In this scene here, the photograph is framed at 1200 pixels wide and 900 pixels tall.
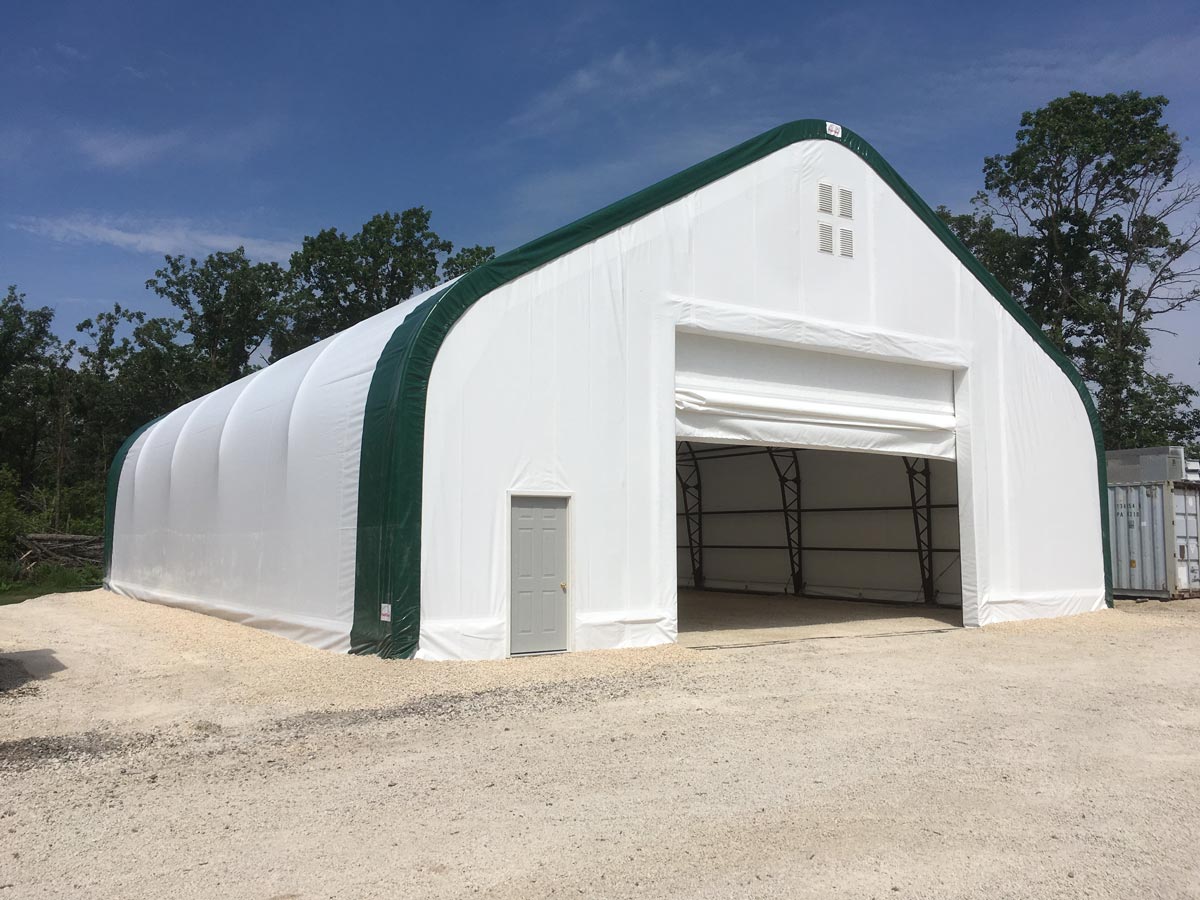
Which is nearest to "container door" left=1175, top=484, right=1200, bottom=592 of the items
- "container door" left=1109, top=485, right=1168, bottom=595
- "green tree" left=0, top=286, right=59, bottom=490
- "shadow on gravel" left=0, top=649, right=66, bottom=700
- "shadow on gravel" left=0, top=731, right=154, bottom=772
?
"container door" left=1109, top=485, right=1168, bottom=595

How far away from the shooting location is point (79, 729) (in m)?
8.99

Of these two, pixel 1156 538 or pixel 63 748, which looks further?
pixel 1156 538

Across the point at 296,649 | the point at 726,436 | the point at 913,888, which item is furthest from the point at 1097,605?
the point at 913,888

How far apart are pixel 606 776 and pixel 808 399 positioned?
32.2ft

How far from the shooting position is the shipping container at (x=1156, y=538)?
20594 mm

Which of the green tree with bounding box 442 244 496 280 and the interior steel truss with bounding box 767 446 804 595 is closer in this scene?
the interior steel truss with bounding box 767 446 804 595

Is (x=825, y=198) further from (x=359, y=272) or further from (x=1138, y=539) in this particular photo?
(x=359, y=272)

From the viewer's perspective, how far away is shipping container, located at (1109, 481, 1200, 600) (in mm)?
20594

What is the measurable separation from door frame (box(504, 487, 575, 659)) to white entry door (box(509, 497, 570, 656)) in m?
0.03

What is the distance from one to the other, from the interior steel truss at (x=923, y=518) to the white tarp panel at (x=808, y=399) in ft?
13.6

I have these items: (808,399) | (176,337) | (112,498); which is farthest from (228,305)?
(808,399)

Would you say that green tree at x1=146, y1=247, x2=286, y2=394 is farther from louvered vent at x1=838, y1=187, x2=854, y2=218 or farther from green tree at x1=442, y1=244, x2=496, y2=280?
louvered vent at x1=838, y1=187, x2=854, y2=218

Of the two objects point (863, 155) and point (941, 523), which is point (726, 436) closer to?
point (863, 155)

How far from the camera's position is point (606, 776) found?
23.2 feet
